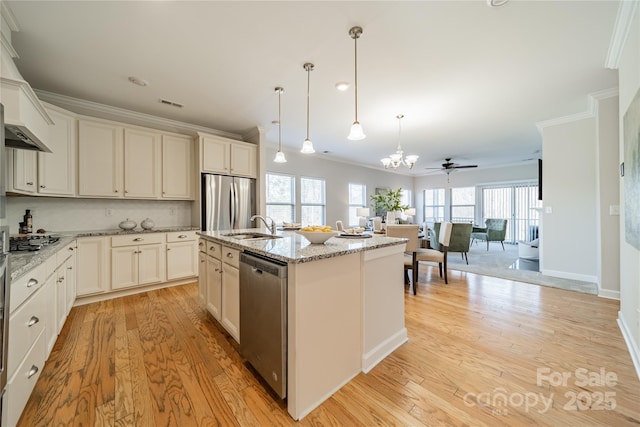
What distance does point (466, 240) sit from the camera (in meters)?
4.95

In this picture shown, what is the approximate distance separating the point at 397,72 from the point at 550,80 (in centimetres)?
182

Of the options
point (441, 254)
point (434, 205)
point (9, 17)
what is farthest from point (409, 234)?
point (434, 205)

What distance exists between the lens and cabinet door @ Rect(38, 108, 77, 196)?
2.78 metres

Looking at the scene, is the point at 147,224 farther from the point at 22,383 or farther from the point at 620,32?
the point at 620,32

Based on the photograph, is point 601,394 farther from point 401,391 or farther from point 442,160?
point 442,160

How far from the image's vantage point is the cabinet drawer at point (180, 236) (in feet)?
11.9

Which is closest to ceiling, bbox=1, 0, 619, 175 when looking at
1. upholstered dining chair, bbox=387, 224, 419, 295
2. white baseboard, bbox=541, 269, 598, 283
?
upholstered dining chair, bbox=387, 224, 419, 295

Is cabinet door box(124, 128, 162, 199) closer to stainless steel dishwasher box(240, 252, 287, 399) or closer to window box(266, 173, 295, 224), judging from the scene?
window box(266, 173, 295, 224)

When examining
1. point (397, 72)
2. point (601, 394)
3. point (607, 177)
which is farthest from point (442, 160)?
point (601, 394)

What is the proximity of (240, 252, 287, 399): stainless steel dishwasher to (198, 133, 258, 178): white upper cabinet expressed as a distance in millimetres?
2765

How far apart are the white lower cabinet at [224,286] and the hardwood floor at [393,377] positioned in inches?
7.4

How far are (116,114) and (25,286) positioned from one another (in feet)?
10.5

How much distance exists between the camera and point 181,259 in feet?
12.3

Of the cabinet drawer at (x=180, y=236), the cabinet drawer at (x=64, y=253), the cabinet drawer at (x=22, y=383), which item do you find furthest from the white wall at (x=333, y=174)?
the cabinet drawer at (x=22, y=383)
